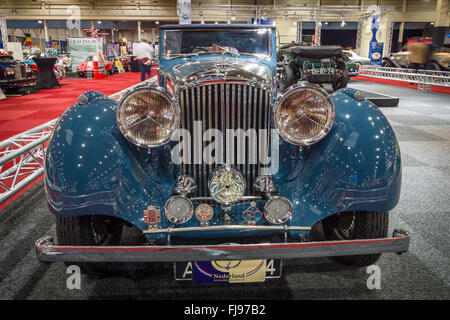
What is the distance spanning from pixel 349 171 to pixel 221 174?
2.42 ft

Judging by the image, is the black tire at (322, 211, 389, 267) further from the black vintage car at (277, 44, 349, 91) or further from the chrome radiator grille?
the black vintage car at (277, 44, 349, 91)

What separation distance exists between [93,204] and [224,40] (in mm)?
2077

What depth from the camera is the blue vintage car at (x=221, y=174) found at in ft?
5.73

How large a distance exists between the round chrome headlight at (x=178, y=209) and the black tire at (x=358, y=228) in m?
1.05

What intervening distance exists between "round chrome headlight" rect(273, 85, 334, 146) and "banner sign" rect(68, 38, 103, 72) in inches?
737

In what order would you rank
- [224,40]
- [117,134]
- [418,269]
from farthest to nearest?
1. [224,40]
2. [418,269]
3. [117,134]

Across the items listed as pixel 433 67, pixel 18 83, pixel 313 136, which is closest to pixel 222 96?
pixel 313 136

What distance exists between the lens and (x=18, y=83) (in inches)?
428

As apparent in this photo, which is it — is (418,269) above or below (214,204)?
below

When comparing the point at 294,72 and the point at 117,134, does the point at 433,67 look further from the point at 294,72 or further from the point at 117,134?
the point at 117,134

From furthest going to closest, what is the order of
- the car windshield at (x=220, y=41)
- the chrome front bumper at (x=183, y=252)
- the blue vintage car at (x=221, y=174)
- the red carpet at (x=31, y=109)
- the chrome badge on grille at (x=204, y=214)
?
1. the red carpet at (x=31, y=109)
2. the car windshield at (x=220, y=41)
3. the chrome badge on grille at (x=204, y=214)
4. the blue vintage car at (x=221, y=174)
5. the chrome front bumper at (x=183, y=252)

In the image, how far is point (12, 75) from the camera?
10.8 m

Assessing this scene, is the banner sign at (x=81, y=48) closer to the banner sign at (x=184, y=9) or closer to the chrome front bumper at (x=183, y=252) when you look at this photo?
the banner sign at (x=184, y=9)

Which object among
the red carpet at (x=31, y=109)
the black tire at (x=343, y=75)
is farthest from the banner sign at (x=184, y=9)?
the black tire at (x=343, y=75)
